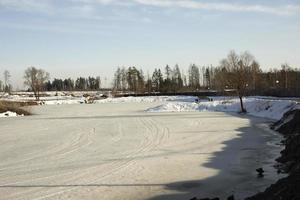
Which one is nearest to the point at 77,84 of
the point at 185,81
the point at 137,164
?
the point at 185,81

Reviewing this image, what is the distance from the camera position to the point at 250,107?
45188 millimetres

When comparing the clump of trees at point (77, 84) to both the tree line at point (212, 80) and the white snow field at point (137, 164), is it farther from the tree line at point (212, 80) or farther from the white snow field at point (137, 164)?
the white snow field at point (137, 164)

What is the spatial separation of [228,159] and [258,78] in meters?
75.0

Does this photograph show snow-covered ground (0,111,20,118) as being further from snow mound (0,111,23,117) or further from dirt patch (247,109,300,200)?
dirt patch (247,109,300,200)

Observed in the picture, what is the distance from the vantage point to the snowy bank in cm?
3594

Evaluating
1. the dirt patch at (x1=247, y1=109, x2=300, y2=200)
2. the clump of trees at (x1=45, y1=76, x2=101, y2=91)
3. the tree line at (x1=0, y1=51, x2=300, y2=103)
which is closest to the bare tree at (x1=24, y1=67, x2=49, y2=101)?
the tree line at (x1=0, y1=51, x2=300, y2=103)

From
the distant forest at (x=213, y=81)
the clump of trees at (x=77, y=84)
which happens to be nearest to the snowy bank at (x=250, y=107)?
the distant forest at (x=213, y=81)

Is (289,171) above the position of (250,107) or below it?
below

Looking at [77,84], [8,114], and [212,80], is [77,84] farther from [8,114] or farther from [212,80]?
[8,114]

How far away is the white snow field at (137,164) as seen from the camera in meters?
12.2

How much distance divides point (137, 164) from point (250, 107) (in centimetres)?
3087

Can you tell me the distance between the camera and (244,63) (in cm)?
5516

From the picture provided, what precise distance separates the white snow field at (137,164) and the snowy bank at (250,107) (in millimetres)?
10179

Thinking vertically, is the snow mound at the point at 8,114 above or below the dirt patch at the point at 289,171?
below
